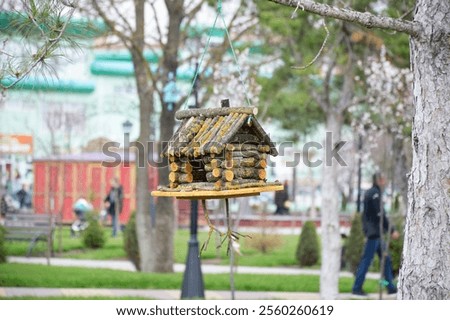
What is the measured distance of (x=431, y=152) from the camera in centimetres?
610

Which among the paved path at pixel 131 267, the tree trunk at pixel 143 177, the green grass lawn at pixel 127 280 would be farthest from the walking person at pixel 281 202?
the green grass lawn at pixel 127 280

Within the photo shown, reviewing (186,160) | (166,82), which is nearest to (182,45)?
(166,82)

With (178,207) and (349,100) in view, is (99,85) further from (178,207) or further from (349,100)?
(349,100)

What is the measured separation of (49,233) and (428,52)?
1332cm

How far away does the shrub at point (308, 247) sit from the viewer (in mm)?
19844

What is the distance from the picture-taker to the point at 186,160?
6.36 meters

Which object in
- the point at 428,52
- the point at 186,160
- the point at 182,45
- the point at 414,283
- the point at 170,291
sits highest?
the point at 182,45

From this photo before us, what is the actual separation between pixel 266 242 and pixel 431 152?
1629cm

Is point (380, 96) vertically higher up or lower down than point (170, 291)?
higher up

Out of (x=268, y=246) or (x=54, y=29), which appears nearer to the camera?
(x=54, y=29)

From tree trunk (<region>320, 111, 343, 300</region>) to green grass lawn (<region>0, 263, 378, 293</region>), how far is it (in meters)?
0.96

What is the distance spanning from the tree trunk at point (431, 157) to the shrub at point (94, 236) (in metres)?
16.2

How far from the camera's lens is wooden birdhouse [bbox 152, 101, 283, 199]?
613cm

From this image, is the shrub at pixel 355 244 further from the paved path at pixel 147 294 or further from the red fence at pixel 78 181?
the red fence at pixel 78 181
